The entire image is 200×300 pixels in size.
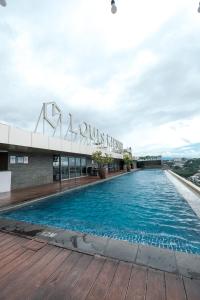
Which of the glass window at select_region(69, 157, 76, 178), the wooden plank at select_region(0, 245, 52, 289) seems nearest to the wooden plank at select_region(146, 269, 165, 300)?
the wooden plank at select_region(0, 245, 52, 289)

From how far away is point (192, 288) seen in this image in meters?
1.73

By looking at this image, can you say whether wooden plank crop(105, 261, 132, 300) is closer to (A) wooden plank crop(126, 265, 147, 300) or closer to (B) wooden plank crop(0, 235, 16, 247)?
(A) wooden plank crop(126, 265, 147, 300)

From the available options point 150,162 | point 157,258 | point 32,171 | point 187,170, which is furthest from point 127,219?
point 150,162

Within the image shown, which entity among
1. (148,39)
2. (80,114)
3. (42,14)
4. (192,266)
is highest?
(80,114)

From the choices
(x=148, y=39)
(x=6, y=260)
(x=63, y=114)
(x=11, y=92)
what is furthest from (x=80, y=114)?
(x=6, y=260)

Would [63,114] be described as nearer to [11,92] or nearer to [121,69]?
[11,92]

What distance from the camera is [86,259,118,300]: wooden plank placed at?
1.63m

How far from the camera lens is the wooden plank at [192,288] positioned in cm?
161

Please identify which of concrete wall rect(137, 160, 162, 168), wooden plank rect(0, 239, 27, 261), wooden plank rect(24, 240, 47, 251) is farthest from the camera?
concrete wall rect(137, 160, 162, 168)

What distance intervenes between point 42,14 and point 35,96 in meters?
7.76

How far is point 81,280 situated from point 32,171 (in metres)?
9.32

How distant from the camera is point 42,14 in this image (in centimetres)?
412

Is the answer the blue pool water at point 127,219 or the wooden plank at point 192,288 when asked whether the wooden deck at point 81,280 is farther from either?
the blue pool water at point 127,219

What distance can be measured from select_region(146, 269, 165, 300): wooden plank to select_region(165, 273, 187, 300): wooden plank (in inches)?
2.0
